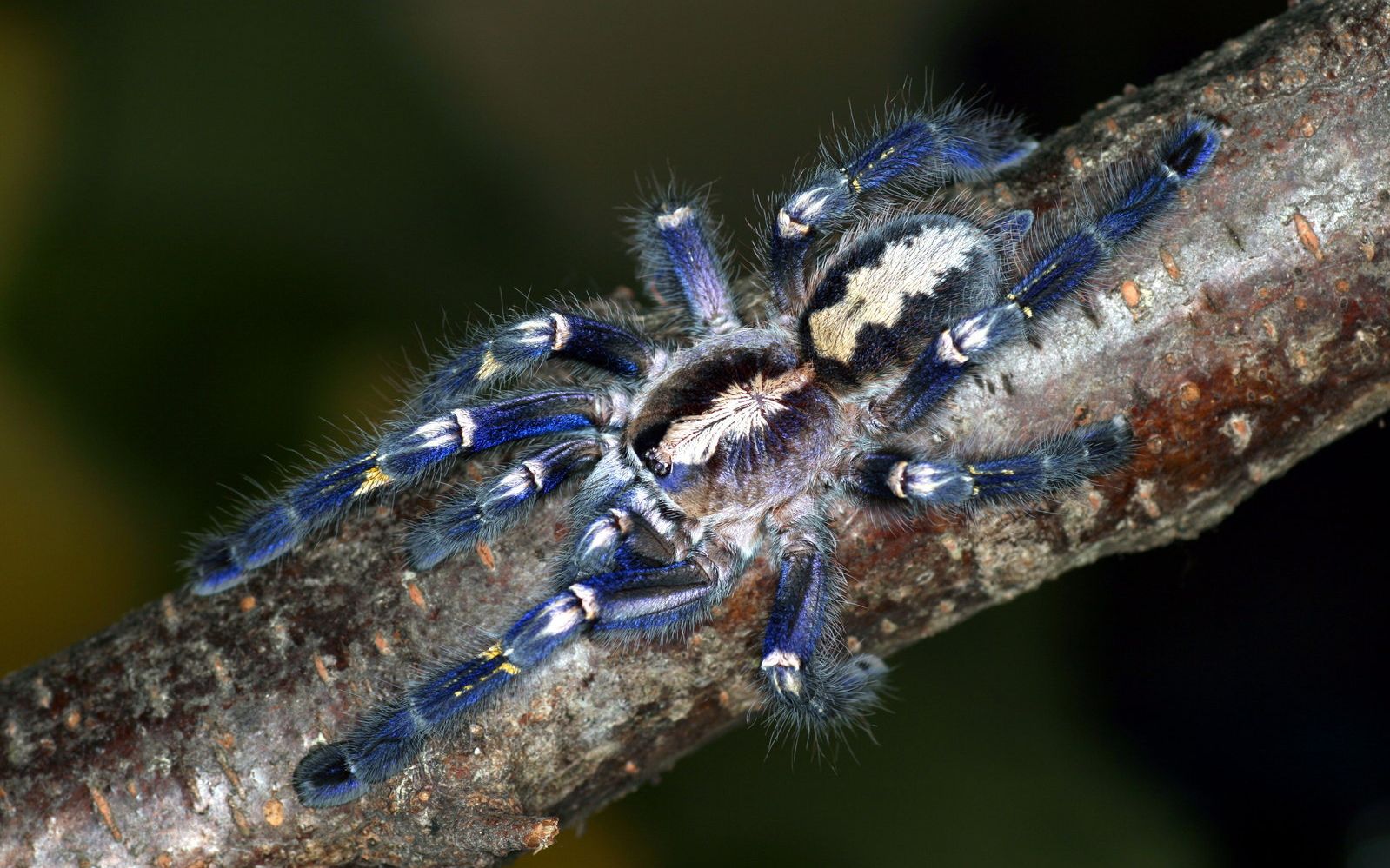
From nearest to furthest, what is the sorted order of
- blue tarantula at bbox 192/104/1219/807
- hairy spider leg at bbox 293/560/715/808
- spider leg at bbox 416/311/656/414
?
1. hairy spider leg at bbox 293/560/715/808
2. blue tarantula at bbox 192/104/1219/807
3. spider leg at bbox 416/311/656/414

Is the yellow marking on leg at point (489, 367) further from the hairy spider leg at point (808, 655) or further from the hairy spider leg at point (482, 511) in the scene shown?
the hairy spider leg at point (808, 655)

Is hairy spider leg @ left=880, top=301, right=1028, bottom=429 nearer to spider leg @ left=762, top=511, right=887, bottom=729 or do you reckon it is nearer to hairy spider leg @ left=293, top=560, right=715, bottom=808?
spider leg @ left=762, top=511, right=887, bottom=729

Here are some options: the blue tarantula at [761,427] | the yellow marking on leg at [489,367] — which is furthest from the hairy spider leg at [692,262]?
the yellow marking on leg at [489,367]

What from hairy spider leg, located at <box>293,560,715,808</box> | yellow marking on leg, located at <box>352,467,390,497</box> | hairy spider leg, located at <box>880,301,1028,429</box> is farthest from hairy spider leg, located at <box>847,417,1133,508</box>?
yellow marking on leg, located at <box>352,467,390,497</box>

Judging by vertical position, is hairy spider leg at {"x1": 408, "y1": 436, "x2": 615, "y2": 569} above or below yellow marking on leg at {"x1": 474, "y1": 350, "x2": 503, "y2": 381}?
below

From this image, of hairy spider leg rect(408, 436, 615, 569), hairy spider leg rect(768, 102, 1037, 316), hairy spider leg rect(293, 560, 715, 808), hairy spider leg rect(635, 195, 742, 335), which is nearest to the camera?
hairy spider leg rect(293, 560, 715, 808)

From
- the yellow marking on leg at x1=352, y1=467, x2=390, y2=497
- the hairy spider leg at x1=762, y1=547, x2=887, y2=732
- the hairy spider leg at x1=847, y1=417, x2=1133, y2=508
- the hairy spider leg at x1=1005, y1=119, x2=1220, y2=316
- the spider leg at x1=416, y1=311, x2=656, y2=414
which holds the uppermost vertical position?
the spider leg at x1=416, y1=311, x2=656, y2=414

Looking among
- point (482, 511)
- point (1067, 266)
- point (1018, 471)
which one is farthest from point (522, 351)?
point (1067, 266)

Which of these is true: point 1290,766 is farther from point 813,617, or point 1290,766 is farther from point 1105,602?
point 813,617
